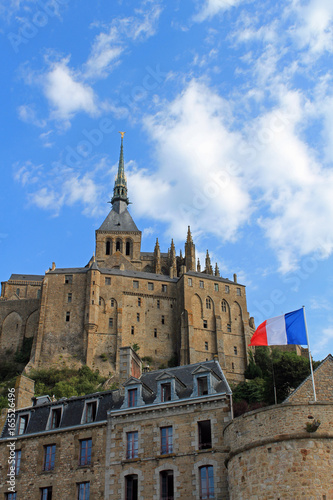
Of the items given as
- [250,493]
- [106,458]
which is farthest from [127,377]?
[250,493]

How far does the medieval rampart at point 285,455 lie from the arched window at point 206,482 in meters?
2.20

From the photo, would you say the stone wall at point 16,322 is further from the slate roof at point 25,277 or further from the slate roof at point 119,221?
the slate roof at point 119,221

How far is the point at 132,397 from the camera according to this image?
27297mm

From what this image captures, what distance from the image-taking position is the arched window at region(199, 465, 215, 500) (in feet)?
76.7

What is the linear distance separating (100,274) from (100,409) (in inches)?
2244

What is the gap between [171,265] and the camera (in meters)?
101

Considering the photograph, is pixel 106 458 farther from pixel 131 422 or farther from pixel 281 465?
pixel 281 465

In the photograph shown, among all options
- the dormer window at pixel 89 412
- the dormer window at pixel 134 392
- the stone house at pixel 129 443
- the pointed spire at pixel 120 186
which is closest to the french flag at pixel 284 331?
the stone house at pixel 129 443

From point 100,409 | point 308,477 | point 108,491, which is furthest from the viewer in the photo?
point 100,409

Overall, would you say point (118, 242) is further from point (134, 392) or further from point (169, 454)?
point (169, 454)

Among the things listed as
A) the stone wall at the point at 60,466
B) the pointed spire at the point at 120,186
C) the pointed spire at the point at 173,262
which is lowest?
the stone wall at the point at 60,466

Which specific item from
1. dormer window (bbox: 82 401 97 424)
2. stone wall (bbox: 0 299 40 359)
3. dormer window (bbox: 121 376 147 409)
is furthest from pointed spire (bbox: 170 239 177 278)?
dormer window (bbox: 121 376 147 409)

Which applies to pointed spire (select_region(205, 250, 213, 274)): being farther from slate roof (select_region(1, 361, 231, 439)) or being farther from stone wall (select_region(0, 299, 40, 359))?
slate roof (select_region(1, 361, 231, 439))

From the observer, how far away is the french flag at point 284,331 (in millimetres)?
25453
